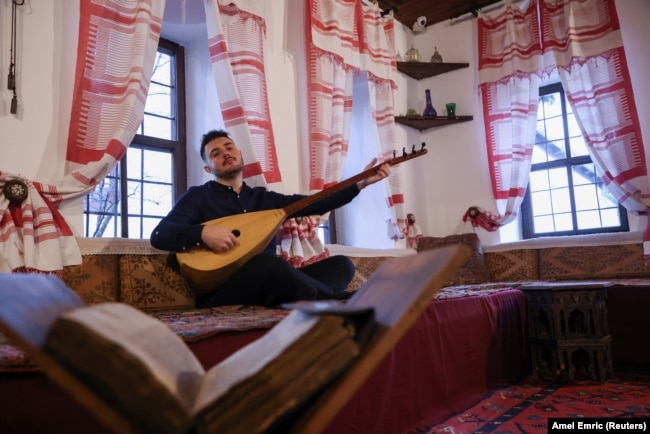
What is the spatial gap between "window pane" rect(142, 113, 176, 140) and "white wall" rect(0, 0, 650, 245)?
14 centimetres

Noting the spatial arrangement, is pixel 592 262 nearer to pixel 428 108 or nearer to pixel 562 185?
pixel 562 185

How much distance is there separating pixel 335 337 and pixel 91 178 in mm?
1966

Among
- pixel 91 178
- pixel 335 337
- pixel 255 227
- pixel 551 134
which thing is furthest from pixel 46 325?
pixel 551 134

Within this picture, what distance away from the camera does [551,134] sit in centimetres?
443

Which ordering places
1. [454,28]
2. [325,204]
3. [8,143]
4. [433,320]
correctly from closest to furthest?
1. [433,320]
2. [8,143]
3. [325,204]
4. [454,28]

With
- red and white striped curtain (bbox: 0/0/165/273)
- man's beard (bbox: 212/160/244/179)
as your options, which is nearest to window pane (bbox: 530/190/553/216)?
man's beard (bbox: 212/160/244/179)

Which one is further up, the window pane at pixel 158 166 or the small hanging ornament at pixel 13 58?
the small hanging ornament at pixel 13 58

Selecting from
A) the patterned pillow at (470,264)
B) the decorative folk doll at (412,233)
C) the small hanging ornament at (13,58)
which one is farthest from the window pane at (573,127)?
the small hanging ornament at (13,58)

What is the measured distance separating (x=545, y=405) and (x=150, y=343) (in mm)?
1777

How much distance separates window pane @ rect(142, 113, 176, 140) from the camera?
9.94 ft

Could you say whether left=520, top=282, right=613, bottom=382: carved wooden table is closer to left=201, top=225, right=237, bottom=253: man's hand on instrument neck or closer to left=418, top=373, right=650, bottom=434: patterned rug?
left=418, top=373, right=650, bottom=434: patterned rug

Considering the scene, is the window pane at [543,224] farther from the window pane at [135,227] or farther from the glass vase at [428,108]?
the window pane at [135,227]

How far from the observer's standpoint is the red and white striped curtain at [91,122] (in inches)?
74.8

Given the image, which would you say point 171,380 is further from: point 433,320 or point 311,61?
point 311,61
